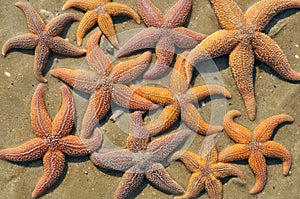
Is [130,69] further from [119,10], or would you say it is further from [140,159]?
[140,159]

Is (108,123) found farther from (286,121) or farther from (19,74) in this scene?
(286,121)

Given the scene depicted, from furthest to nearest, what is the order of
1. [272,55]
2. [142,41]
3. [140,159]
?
[272,55], [142,41], [140,159]

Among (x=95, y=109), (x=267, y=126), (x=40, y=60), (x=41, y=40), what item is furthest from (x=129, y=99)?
(x=267, y=126)

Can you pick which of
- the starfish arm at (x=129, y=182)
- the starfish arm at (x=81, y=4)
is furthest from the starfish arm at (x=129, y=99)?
the starfish arm at (x=81, y=4)

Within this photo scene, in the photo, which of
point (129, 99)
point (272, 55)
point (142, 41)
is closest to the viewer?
point (129, 99)

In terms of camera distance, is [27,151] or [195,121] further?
[195,121]

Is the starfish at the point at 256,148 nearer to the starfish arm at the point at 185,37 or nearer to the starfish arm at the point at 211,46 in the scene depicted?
the starfish arm at the point at 211,46

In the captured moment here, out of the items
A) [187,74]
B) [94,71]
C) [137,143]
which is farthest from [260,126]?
[94,71]
